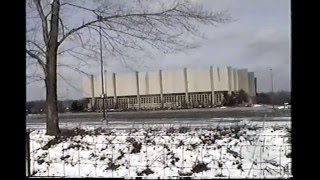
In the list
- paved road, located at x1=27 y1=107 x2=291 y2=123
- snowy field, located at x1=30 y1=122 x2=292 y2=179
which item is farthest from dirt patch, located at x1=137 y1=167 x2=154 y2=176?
paved road, located at x1=27 y1=107 x2=291 y2=123

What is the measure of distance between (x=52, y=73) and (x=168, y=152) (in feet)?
10.2

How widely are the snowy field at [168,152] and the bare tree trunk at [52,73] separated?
2.66ft

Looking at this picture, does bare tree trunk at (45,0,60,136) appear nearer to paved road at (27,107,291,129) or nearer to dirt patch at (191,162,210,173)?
paved road at (27,107,291,129)

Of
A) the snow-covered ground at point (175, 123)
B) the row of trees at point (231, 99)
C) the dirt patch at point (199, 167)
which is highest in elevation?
the row of trees at point (231, 99)

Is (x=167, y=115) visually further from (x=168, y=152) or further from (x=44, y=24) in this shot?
(x=44, y=24)

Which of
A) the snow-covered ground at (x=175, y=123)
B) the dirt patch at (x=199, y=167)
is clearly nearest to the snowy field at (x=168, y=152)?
the dirt patch at (x=199, y=167)

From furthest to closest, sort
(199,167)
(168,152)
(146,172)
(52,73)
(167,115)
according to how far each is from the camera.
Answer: (167,115), (52,73), (168,152), (199,167), (146,172)

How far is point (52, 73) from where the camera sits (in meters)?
7.13

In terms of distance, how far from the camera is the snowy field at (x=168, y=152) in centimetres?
431

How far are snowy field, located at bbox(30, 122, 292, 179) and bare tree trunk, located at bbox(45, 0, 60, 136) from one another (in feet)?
2.66

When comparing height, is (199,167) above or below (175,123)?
→ below

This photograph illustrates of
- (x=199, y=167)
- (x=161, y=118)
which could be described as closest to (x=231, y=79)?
(x=161, y=118)

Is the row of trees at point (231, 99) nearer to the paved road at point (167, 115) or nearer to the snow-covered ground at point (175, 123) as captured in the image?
the paved road at point (167, 115)
